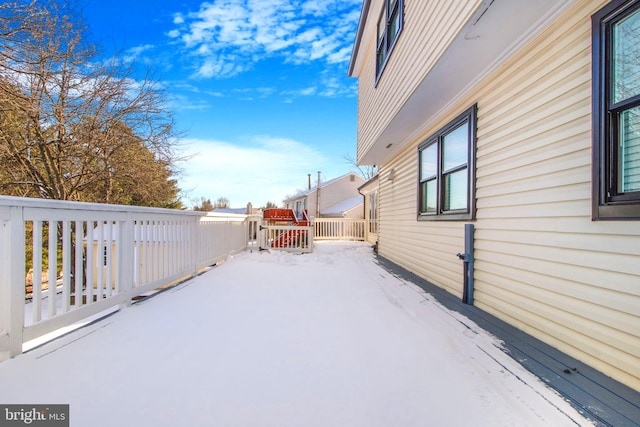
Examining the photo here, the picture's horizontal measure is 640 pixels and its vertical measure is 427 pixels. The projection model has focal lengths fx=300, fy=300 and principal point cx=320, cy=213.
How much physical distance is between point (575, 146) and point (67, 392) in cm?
329

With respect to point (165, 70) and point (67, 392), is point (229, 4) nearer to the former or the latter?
point (165, 70)

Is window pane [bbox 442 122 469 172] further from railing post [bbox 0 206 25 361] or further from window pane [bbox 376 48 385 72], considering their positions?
railing post [bbox 0 206 25 361]

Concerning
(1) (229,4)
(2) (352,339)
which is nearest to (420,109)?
(2) (352,339)

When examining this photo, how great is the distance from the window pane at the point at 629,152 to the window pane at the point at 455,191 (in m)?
1.84

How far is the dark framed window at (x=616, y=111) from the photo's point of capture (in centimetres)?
159

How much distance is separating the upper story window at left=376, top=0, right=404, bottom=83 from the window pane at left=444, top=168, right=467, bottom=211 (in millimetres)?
2150

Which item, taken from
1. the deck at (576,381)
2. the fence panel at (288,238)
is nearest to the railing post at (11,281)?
the deck at (576,381)

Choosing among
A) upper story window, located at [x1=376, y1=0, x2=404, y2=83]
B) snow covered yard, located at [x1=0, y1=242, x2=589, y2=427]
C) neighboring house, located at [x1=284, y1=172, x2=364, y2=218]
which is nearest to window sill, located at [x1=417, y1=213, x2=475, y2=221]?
snow covered yard, located at [x1=0, y1=242, x2=589, y2=427]

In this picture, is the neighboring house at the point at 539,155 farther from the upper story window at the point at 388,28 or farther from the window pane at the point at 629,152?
the upper story window at the point at 388,28

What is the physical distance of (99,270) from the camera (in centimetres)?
264

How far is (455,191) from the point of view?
12.4 ft

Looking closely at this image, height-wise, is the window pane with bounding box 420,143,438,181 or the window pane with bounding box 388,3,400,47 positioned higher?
the window pane with bounding box 388,3,400,47

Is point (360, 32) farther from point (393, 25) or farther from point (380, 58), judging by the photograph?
point (393, 25)

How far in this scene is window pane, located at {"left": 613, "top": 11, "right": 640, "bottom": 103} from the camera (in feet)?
5.23
